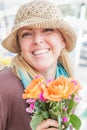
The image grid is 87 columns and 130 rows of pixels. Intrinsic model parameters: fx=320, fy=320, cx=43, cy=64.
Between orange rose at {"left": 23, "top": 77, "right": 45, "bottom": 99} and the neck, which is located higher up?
orange rose at {"left": 23, "top": 77, "right": 45, "bottom": 99}

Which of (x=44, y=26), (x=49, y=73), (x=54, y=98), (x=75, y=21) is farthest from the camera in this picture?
(x=75, y=21)

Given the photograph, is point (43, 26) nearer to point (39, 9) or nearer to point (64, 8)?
point (39, 9)

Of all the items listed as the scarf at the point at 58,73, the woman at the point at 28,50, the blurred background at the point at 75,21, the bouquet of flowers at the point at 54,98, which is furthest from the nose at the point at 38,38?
the blurred background at the point at 75,21

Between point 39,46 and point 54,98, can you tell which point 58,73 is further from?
point 54,98

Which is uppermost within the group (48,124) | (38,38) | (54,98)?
(38,38)

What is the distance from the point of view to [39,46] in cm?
123

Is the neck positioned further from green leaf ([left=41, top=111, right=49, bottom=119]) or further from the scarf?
green leaf ([left=41, top=111, right=49, bottom=119])

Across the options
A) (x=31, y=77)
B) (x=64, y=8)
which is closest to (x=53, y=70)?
(x=31, y=77)

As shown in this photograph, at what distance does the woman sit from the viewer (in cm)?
118

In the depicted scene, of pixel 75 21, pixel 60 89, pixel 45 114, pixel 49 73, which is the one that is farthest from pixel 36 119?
pixel 75 21

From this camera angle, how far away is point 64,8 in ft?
6.77

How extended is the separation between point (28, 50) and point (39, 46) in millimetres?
48

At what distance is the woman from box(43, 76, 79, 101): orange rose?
274 millimetres

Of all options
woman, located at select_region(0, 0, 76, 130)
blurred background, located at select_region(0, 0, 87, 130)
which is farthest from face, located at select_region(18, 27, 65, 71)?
blurred background, located at select_region(0, 0, 87, 130)
